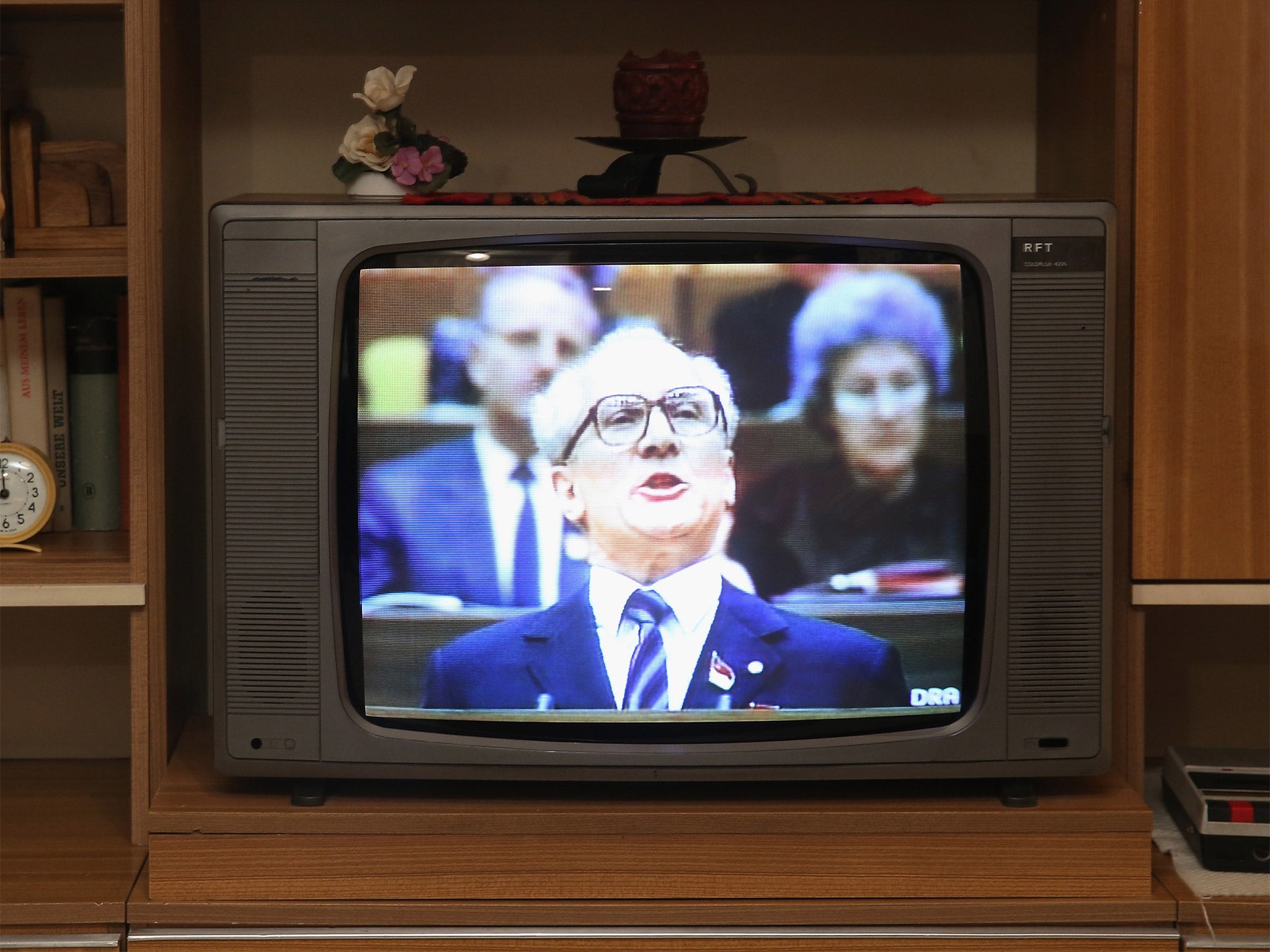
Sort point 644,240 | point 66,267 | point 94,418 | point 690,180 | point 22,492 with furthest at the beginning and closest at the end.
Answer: point 690,180
point 94,418
point 22,492
point 66,267
point 644,240

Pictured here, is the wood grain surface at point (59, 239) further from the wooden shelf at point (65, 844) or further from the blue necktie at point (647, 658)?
the blue necktie at point (647, 658)

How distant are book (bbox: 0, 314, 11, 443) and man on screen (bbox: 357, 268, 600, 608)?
22.9 inches

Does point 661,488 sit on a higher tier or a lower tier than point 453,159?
lower

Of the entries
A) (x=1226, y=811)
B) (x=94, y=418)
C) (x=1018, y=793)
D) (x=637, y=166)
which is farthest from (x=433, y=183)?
(x=1226, y=811)

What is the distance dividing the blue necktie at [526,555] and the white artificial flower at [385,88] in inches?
17.3

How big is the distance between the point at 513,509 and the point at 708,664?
269 mm

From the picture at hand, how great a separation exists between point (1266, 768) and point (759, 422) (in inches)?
30.2

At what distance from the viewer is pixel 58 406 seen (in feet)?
5.38

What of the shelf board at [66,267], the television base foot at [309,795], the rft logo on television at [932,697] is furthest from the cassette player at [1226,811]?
the shelf board at [66,267]

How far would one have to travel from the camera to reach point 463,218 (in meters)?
1.31

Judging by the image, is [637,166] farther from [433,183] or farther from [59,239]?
[59,239]

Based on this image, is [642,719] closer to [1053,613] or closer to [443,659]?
[443,659]

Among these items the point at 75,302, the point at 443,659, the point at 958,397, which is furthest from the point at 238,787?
the point at 958,397

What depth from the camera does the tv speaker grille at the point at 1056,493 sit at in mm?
1339
